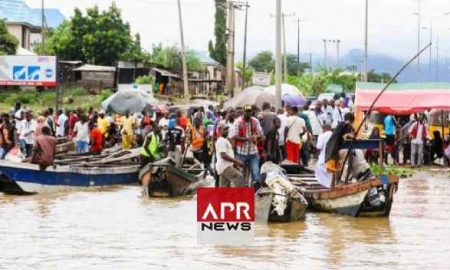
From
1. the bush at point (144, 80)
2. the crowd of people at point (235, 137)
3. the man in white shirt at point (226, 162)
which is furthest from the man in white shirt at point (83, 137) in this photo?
the bush at point (144, 80)

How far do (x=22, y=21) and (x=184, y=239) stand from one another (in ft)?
198

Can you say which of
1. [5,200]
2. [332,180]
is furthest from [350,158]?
[5,200]

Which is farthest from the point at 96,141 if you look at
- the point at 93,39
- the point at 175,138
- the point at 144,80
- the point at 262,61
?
the point at 262,61

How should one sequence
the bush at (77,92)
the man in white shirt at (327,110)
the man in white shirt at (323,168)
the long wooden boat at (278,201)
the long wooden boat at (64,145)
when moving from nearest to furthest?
the long wooden boat at (278,201) → the man in white shirt at (323,168) → the man in white shirt at (327,110) → the long wooden boat at (64,145) → the bush at (77,92)

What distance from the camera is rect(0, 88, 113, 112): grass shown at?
1933 inches

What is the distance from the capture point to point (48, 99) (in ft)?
166

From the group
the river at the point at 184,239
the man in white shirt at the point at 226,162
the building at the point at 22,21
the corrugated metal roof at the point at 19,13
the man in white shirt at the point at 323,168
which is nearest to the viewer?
the river at the point at 184,239

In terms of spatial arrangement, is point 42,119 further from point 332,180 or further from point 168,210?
point 332,180

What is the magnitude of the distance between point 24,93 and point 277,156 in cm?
3286

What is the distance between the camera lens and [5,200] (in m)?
20.7

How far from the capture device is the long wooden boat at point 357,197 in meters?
16.0

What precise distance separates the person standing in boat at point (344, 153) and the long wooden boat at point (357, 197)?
34 cm

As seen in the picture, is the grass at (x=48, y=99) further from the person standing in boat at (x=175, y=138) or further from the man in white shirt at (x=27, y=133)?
the person standing in boat at (x=175, y=138)

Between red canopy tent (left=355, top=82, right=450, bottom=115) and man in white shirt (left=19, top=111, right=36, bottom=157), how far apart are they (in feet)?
29.4
